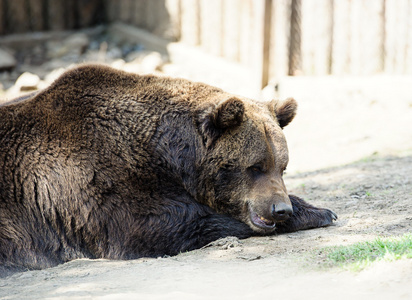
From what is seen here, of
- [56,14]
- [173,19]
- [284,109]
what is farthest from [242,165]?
[56,14]

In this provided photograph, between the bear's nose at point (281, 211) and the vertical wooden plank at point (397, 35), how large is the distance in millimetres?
5433

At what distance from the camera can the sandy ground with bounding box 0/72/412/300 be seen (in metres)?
3.71

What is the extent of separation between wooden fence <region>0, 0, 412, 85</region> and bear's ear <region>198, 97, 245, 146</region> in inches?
211

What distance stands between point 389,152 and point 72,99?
5.09 m

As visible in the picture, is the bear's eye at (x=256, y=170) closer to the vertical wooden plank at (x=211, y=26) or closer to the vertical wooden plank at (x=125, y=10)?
the vertical wooden plank at (x=211, y=26)

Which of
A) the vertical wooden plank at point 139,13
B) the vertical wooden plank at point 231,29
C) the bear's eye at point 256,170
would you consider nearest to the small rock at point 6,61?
the vertical wooden plank at point 139,13

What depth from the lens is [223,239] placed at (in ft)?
17.0

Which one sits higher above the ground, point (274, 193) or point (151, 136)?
point (151, 136)

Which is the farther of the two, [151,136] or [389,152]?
[389,152]

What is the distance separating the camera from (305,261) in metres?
4.28

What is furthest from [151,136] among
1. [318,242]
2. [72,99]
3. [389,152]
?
[389,152]

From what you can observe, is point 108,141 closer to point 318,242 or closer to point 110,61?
point 318,242

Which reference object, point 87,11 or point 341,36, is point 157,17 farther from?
point 341,36

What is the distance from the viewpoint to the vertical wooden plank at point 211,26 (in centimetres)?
1312
